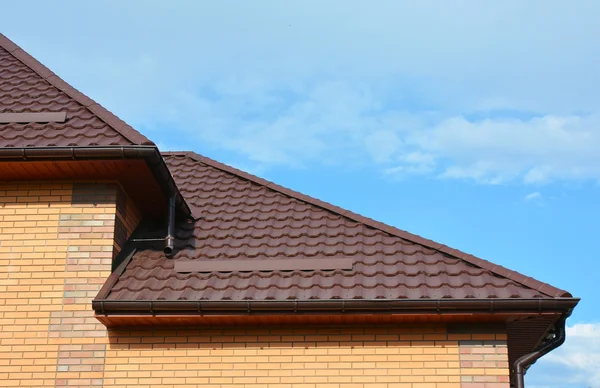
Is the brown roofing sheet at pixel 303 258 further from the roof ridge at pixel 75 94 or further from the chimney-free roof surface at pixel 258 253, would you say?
the roof ridge at pixel 75 94

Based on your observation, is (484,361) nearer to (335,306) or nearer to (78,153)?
(335,306)

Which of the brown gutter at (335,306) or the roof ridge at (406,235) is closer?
the brown gutter at (335,306)

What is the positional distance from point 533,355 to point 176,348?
3558 mm

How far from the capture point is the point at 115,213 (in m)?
8.35

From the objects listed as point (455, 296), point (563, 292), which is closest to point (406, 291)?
point (455, 296)

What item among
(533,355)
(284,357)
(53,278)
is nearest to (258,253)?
(284,357)

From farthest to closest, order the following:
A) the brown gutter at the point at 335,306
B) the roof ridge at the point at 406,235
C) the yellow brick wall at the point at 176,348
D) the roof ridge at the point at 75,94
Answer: the roof ridge at the point at 75,94 < the roof ridge at the point at 406,235 < the yellow brick wall at the point at 176,348 < the brown gutter at the point at 335,306

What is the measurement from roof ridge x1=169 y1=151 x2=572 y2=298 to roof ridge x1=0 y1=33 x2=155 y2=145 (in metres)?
2.55

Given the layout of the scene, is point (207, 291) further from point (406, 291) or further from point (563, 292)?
point (563, 292)

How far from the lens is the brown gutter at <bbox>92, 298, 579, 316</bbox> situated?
7.57 m

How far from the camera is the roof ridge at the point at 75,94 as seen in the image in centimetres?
832

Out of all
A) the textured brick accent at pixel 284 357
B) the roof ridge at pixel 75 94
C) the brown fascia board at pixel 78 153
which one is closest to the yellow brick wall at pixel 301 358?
the textured brick accent at pixel 284 357

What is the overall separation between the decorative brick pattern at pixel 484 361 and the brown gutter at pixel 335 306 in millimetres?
355

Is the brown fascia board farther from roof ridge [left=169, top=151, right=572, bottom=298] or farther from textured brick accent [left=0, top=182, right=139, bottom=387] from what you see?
roof ridge [left=169, top=151, right=572, bottom=298]
